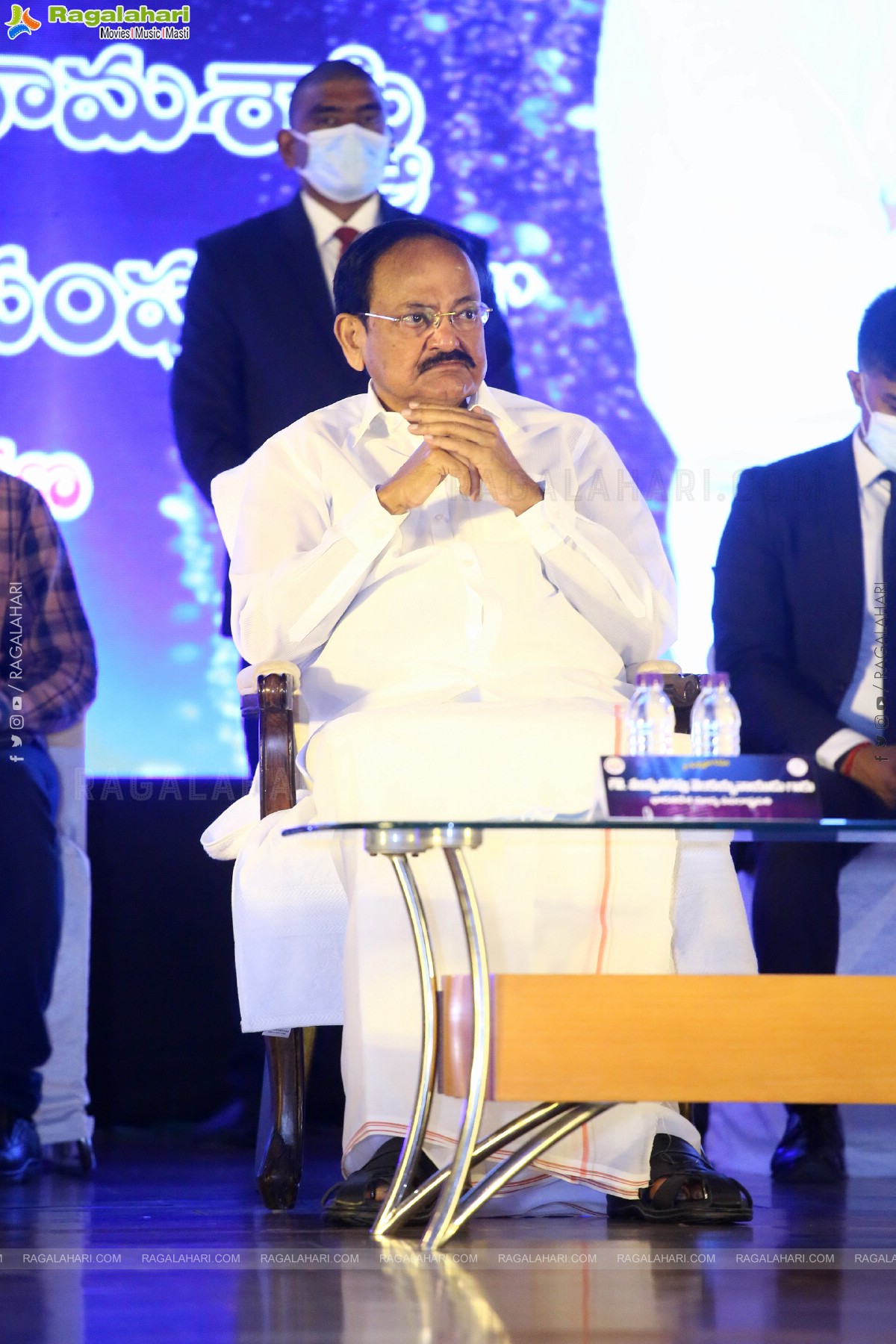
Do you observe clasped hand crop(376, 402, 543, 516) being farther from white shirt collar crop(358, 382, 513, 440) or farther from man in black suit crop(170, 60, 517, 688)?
man in black suit crop(170, 60, 517, 688)

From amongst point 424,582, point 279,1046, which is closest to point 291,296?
point 424,582

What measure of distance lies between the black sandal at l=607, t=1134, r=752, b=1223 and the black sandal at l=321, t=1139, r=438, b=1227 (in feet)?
0.99

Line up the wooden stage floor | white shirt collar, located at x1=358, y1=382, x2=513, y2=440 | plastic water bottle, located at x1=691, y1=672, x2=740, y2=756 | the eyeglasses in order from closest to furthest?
the wooden stage floor, plastic water bottle, located at x1=691, y1=672, x2=740, y2=756, the eyeglasses, white shirt collar, located at x1=358, y1=382, x2=513, y2=440

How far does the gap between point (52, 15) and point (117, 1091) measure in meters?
2.58

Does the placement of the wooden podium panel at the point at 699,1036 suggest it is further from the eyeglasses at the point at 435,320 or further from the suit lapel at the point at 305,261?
the suit lapel at the point at 305,261

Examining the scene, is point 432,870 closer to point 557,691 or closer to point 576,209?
point 557,691

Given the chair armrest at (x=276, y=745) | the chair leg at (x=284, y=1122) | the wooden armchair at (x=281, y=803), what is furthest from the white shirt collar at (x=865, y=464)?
the chair leg at (x=284, y=1122)

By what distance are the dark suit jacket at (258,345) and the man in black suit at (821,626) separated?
75 centimetres

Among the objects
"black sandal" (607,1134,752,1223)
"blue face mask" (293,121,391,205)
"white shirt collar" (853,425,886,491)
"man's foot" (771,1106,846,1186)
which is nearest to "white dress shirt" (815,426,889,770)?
"white shirt collar" (853,425,886,491)

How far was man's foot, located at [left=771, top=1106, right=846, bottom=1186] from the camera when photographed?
3037 millimetres

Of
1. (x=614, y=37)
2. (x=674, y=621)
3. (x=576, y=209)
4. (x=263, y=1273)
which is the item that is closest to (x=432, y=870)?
(x=263, y=1273)

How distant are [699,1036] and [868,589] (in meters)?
2.03

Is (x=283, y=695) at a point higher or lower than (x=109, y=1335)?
higher

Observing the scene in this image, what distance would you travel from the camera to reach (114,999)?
3725 millimetres
